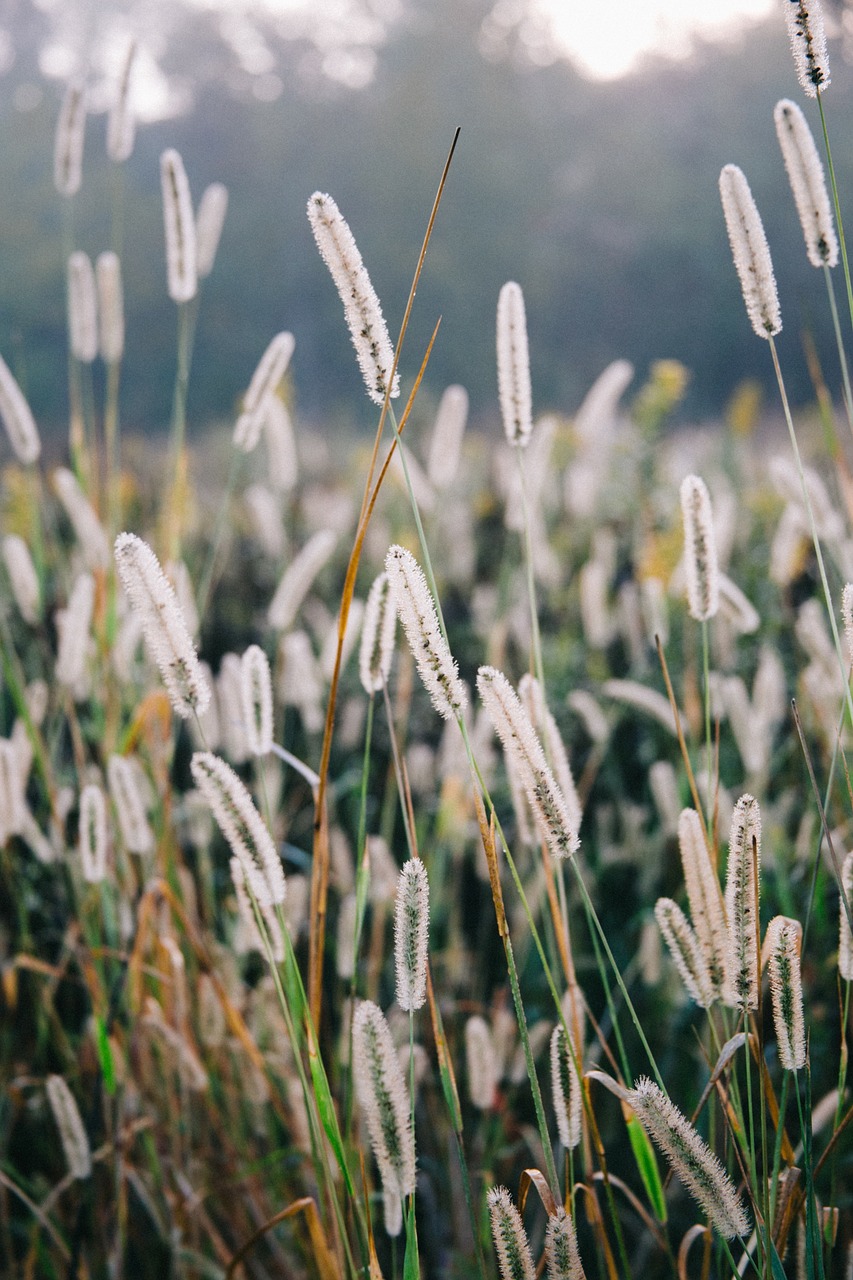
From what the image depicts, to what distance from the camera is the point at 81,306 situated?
4.26ft

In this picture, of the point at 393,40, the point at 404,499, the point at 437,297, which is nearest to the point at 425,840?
the point at 404,499

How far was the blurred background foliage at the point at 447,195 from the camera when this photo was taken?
20359mm

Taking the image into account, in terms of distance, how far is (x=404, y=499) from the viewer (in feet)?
10.6

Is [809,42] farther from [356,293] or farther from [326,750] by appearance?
[326,750]

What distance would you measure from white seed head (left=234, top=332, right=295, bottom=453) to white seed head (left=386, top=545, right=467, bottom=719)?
0.43 metres

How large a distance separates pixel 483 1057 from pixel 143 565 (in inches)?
22.5

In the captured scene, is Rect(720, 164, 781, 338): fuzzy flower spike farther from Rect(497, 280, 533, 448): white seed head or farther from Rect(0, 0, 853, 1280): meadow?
Rect(497, 280, 533, 448): white seed head

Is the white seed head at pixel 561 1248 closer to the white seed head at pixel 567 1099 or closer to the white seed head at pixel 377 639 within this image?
the white seed head at pixel 567 1099

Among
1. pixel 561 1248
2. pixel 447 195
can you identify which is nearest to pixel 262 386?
pixel 561 1248

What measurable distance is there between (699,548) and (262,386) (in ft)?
1.71

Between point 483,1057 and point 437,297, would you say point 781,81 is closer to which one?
point 437,297

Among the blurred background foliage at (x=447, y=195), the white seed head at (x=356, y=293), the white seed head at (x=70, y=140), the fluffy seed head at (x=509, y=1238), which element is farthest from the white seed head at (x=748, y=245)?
the blurred background foliage at (x=447, y=195)

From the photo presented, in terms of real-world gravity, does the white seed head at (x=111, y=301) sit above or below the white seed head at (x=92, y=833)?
above

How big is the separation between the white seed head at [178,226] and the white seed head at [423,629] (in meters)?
0.56
